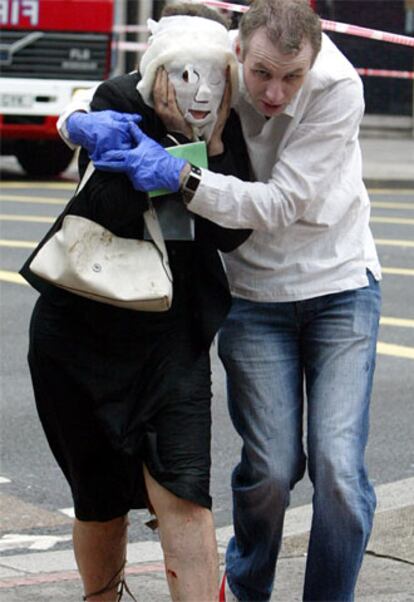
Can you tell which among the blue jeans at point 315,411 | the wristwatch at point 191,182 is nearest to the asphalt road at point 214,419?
the blue jeans at point 315,411

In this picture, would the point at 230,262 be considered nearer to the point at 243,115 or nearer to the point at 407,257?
the point at 243,115

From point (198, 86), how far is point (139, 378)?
2.38 ft

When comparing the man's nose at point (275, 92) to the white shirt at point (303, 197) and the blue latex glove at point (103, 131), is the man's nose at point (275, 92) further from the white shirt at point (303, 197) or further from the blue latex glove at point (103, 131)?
the blue latex glove at point (103, 131)

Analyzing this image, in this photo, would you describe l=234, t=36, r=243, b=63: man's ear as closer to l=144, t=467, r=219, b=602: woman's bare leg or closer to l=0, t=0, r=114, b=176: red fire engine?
l=144, t=467, r=219, b=602: woman's bare leg

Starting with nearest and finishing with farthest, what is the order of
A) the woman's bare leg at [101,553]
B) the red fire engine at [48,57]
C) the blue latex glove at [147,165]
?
the blue latex glove at [147,165], the woman's bare leg at [101,553], the red fire engine at [48,57]

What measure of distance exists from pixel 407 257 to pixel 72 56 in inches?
250

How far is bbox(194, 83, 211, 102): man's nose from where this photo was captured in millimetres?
3775

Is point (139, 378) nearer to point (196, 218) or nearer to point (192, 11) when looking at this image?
point (196, 218)

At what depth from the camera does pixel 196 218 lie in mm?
3916

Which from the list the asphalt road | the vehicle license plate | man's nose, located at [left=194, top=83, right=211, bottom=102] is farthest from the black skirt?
the vehicle license plate

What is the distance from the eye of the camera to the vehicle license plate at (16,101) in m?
17.2

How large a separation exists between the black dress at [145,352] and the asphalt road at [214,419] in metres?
1.78

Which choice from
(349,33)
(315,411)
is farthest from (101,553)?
(349,33)

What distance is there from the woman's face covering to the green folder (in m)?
0.05
